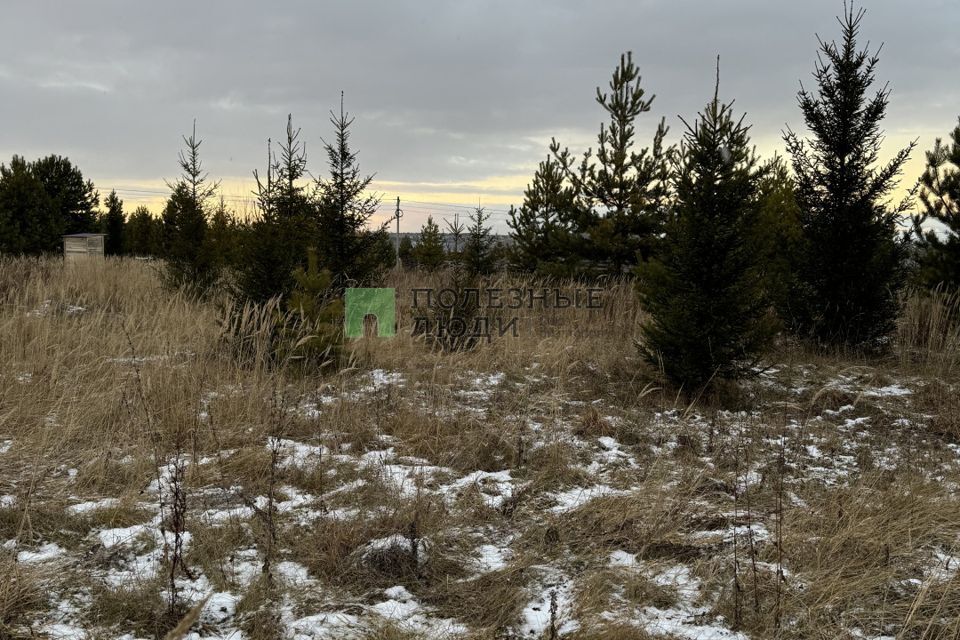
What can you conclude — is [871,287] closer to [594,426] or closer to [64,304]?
[594,426]

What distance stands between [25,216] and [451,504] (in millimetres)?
25100

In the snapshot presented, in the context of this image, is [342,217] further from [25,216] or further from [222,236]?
[25,216]

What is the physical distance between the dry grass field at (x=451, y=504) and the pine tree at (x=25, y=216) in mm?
19251

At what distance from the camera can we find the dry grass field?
7.82 feet

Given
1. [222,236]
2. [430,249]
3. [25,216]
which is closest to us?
[222,236]

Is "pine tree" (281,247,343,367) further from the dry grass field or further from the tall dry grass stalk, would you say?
the tall dry grass stalk

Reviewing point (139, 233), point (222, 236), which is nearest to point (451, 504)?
point (222, 236)

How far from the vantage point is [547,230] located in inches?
553

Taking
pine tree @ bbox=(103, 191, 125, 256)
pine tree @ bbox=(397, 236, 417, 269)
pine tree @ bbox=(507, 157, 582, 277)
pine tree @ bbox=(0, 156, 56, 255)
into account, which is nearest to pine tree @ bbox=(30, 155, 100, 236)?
pine tree @ bbox=(103, 191, 125, 256)

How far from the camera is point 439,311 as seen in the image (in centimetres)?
773

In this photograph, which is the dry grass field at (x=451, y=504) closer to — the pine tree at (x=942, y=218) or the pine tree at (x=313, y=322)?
the pine tree at (x=313, y=322)

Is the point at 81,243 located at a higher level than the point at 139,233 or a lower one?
lower

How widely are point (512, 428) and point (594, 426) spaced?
0.69 metres

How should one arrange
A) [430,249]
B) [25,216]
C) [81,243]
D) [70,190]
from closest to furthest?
[430,249], [25,216], [81,243], [70,190]
